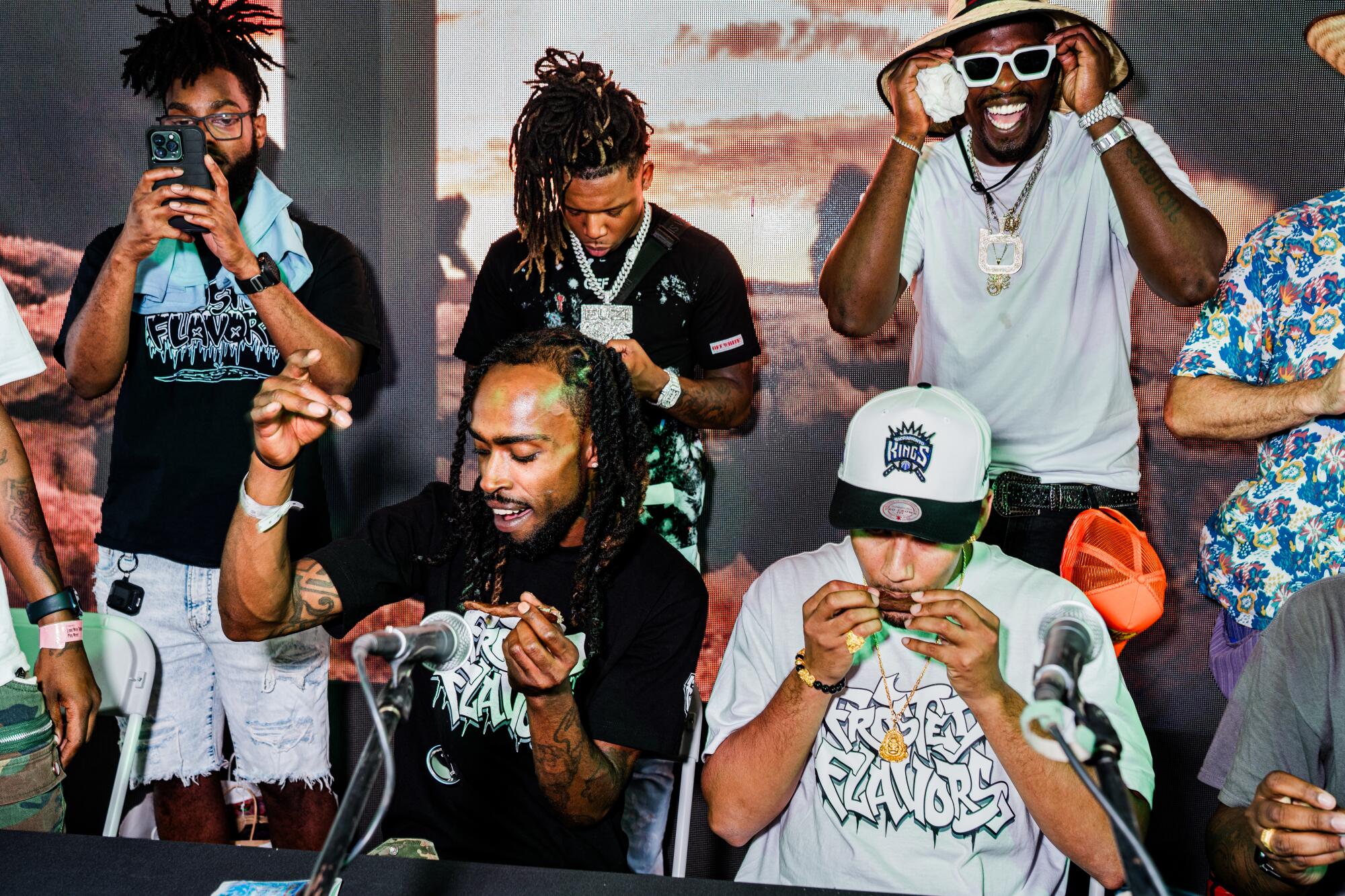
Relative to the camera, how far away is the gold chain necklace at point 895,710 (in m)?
1.93

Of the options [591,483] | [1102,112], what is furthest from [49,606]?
[1102,112]

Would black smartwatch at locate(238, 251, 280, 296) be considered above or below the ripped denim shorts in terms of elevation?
above

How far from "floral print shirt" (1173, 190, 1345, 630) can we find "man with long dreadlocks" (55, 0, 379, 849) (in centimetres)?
192

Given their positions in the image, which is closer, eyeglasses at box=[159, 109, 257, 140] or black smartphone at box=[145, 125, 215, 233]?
black smartphone at box=[145, 125, 215, 233]

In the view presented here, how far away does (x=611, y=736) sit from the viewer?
2.09 metres

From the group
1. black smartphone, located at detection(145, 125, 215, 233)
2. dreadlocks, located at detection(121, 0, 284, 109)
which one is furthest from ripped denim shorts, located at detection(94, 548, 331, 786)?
dreadlocks, located at detection(121, 0, 284, 109)

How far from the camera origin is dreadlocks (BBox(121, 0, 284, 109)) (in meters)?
3.03

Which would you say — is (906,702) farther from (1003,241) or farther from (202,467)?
(202,467)

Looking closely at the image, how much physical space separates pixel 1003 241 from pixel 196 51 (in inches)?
79.0

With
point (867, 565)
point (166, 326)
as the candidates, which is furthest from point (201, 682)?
point (867, 565)

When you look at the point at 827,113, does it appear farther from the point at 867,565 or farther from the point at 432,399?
the point at 867,565

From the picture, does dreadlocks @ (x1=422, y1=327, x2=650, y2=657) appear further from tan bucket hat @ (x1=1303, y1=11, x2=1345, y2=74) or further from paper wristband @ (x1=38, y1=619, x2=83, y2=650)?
tan bucket hat @ (x1=1303, y1=11, x2=1345, y2=74)

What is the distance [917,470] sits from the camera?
204 centimetres

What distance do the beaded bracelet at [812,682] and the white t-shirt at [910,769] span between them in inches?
4.5
